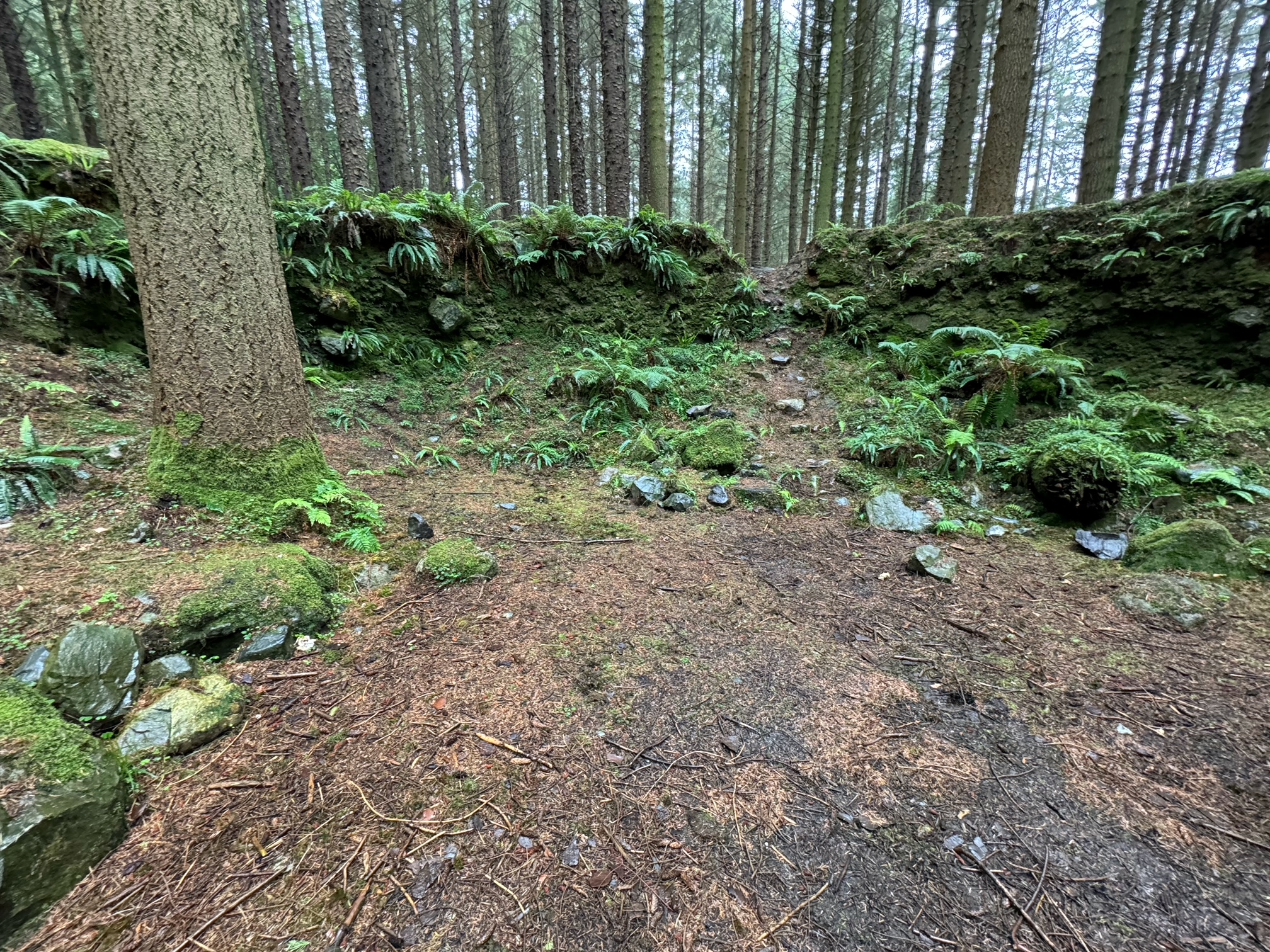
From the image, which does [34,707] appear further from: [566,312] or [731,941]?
[566,312]

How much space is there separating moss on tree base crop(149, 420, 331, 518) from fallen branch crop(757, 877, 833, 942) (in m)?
3.53

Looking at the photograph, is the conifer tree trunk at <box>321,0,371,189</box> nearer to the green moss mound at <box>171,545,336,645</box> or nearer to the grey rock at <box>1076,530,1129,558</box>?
the green moss mound at <box>171,545,336,645</box>

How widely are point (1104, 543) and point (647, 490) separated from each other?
12.5 ft

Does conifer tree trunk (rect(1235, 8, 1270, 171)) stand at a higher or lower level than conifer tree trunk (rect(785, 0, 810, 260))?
lower

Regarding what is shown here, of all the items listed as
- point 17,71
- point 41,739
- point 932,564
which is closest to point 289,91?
point 17,71

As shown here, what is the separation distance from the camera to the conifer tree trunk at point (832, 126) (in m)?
12.1

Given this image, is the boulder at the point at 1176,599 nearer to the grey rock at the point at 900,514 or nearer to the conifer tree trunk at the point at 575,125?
the grey rock at the point at 900,514

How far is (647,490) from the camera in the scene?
5098 millimetres

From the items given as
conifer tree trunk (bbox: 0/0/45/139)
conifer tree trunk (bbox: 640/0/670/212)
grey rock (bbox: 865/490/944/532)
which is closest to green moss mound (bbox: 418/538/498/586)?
grey rock (bbox: 865/490/944/532)

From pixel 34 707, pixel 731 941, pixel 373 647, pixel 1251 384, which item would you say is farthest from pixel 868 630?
pixel 1251 384

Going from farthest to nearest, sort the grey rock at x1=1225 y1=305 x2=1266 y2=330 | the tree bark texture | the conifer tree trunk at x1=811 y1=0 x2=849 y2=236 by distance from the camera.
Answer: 1. the conifer tree trunk at x1=811 y1=0 x2=849 y2=236
2. the grey rock at x1=1225 y1=305 x2=1266 y2=330
3. the tree bark texture

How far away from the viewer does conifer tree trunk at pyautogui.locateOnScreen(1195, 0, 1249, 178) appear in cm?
1709

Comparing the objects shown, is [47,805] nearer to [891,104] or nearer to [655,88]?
[655,88]

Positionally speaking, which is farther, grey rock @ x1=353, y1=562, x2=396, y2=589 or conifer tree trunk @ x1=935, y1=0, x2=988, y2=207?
conifer tree trunk @ x1=935, y1=0, x2=988, y2=207
